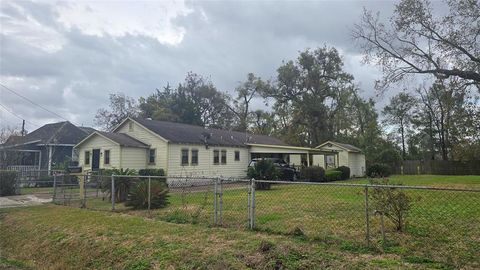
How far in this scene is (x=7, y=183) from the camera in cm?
1823

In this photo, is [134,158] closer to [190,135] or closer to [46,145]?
[190,135]

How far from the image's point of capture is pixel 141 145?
2305 centimetres

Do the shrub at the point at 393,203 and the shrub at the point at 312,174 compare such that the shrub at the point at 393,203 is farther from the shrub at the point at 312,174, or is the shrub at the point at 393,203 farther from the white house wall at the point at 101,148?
the white house wall at the point at 101,148

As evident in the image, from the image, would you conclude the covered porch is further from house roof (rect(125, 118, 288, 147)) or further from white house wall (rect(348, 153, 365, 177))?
white house wall (rect(348, 153, 365, 177))

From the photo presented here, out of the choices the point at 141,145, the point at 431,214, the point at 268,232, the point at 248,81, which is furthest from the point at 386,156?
the point at 268,232

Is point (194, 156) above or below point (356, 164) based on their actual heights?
above

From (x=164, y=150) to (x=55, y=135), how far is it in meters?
15.1

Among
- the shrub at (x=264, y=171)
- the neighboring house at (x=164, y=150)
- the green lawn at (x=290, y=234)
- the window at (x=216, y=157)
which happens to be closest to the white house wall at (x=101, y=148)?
the neighboring house at (x=164, y=150)

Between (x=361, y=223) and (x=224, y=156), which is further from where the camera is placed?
(x=224, y=156)

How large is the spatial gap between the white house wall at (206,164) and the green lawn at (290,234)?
36.0ft

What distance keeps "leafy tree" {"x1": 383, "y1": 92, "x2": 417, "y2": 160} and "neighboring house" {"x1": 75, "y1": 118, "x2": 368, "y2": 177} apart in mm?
27884

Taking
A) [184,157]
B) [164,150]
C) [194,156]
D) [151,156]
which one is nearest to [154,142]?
[151,156]

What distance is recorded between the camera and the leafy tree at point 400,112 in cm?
4991

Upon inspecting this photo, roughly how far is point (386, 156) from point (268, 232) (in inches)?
1426
